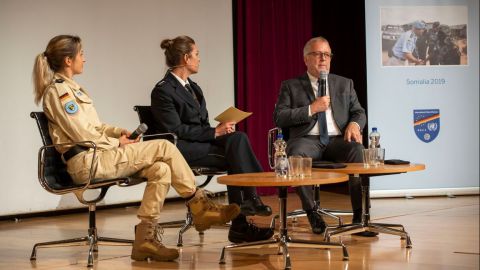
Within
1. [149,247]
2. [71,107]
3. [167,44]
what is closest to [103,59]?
[167,44]

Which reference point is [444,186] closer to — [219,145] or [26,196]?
[219,145]

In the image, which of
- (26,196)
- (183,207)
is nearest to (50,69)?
(26,196)

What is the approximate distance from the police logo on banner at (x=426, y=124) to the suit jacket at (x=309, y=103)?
172cm

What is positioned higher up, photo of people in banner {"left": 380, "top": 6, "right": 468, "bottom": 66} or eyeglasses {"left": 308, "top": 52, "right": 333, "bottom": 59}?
photo of people in banner {"left": 380, "top": 6, "right": 468, "bottom": 66}

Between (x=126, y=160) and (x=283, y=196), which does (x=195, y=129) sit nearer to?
(x=126, y=160)

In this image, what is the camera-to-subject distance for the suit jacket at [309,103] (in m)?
5.44

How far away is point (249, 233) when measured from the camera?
183 inches

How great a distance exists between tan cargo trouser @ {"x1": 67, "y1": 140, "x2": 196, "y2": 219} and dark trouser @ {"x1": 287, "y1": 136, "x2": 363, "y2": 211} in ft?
3.09

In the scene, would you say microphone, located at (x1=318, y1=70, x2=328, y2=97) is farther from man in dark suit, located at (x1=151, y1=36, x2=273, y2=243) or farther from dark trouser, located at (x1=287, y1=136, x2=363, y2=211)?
man in dark suit, located at (x1=151, y1=36, x2=273, y2=243)

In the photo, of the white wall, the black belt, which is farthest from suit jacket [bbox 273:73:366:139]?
the white wall

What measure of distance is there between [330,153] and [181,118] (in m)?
1.02

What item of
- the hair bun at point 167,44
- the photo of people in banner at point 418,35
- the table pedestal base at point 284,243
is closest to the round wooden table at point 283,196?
the table pedestal base at point 284,243

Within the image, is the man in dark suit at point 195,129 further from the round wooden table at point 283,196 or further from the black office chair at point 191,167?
the round wooden table at point 283,196

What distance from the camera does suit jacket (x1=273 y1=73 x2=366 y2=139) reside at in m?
5.44
